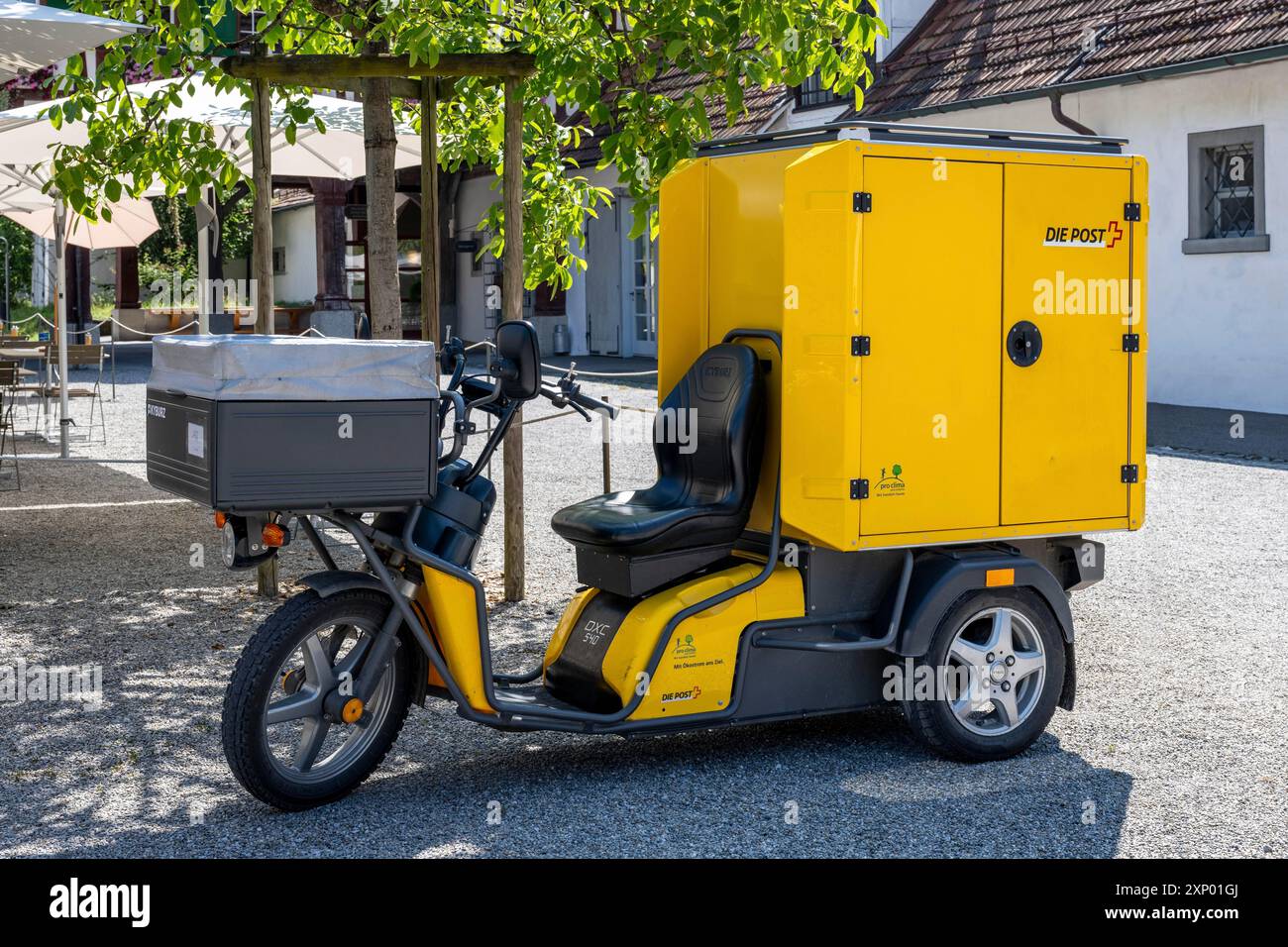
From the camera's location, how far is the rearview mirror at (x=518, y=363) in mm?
4836

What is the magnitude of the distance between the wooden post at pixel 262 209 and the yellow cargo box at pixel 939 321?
2982 millimetres

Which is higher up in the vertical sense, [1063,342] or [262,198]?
[262,198]

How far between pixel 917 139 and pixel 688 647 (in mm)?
1718

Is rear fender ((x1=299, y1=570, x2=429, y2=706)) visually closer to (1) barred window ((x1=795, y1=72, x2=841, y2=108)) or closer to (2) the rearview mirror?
(2) the rearview mirror

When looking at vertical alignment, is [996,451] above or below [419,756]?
above

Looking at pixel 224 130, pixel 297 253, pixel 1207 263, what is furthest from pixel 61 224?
pixel 297 253

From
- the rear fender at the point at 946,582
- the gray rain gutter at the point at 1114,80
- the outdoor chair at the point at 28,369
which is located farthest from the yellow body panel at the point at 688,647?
the gray rain gutter at the point at 1114,80

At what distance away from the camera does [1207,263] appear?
16.8m

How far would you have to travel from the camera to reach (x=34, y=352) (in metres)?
16.2

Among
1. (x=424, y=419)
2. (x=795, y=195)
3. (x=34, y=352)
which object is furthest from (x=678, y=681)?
(x=34, y=352)

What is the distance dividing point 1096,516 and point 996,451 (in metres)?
0.48

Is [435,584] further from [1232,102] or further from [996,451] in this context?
[1232,102]

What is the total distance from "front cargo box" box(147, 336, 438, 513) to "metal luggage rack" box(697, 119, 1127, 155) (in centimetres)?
145

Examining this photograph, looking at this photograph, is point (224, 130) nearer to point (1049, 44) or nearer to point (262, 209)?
point (262, 209)
